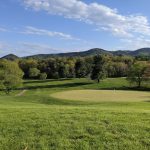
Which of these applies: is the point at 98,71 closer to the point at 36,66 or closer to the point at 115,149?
the point at 36,66

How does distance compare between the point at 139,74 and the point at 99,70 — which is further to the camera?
the point at 99,70

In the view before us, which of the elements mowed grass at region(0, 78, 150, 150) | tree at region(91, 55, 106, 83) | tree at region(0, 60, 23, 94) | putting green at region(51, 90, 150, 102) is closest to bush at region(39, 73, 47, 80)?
tree at region(91, 55, 106, 83)

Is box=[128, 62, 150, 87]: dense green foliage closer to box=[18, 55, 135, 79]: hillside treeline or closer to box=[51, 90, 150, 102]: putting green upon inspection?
box=[51, 90, 150, 102]: putting green

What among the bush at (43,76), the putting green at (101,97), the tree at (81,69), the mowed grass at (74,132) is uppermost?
the tree at (81,69)

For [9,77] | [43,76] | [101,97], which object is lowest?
[101,97]

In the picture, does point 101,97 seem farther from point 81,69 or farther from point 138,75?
point 81,69

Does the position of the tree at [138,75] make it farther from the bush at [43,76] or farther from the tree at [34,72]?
the tree at [34,72]

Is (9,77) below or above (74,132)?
above

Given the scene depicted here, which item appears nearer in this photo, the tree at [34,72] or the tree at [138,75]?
the tree at [138,75]

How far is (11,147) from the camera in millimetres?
10453

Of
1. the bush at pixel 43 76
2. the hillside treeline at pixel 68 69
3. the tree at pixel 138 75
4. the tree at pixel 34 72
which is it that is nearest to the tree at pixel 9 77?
the tree at pixel 138 75

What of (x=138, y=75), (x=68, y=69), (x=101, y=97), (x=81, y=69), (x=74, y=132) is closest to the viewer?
(x=74, y=132)

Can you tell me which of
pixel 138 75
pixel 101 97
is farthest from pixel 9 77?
pixel 138 75

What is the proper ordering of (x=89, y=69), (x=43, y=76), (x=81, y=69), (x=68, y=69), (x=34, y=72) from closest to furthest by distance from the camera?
(x=89, y=69) < (x=43, y=76) < (x=81, y=69) < (x=68, y=69) < (x=34, y=72)
